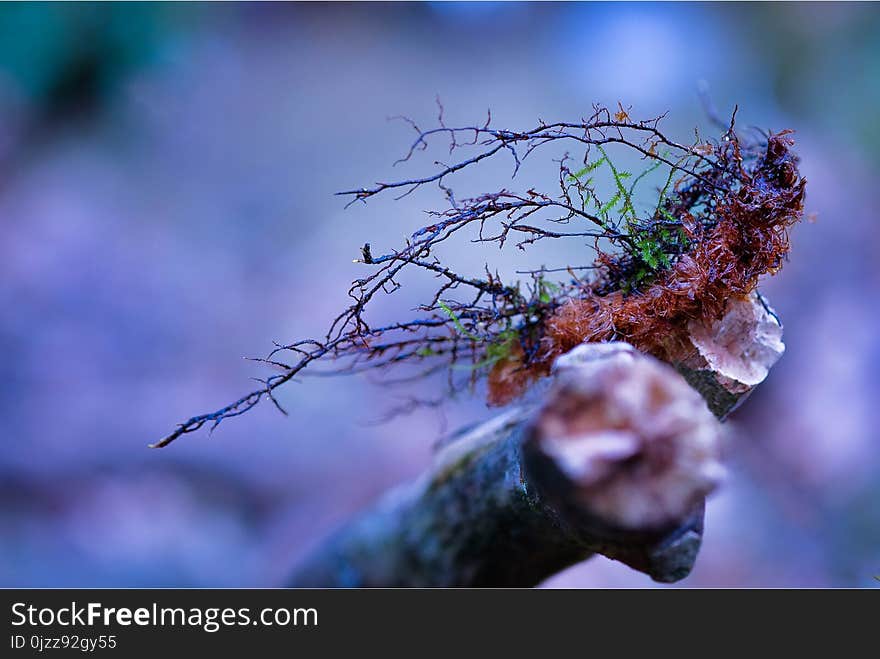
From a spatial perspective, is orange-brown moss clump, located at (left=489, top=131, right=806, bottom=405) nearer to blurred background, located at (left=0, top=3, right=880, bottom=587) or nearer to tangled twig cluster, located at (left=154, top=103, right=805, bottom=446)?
tangled twig cluster, located at (left=154, top=103, right=805, bottom=446)

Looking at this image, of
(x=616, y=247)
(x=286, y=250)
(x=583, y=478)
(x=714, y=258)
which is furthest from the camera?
(x=286, y=250)

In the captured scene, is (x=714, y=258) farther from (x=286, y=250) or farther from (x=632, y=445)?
(x=286, y=250)

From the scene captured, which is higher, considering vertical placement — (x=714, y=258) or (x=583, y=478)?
(x=714, y=258)

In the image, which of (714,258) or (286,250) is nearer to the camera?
(714,258)

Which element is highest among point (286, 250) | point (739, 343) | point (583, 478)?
point (286, 250)

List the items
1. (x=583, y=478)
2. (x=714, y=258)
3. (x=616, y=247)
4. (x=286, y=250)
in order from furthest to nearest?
(x=286, y=250) < (x=616, y=247) < (x=714, y=258) < (x=583, y=478)

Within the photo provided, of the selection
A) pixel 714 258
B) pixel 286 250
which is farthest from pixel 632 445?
pixel 286 250

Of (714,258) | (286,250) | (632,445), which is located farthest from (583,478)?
(286,250)
